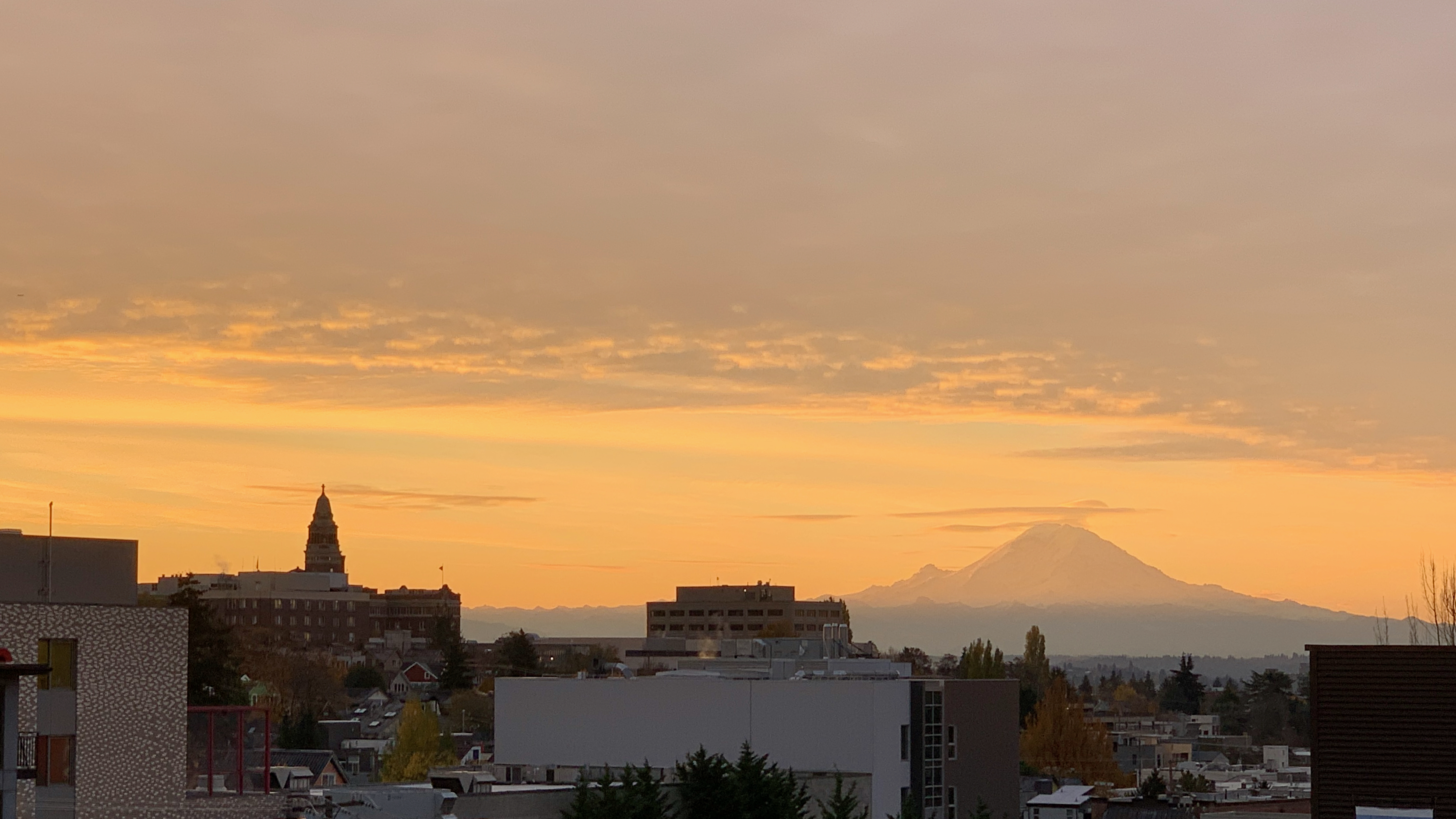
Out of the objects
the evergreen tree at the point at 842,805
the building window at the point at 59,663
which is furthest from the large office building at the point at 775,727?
the building window at the point at 59,663

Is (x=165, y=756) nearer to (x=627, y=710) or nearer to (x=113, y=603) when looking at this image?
(x=113, y=603)

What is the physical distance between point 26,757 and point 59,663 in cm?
257

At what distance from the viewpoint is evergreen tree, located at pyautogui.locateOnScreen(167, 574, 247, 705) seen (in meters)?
109

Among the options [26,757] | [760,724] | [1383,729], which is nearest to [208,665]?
[760,724]

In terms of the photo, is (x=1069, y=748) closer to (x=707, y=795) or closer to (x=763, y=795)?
(x=763, y=795)

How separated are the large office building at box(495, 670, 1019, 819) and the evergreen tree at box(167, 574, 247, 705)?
1384 inches

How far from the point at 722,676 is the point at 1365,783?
35845 millimetres

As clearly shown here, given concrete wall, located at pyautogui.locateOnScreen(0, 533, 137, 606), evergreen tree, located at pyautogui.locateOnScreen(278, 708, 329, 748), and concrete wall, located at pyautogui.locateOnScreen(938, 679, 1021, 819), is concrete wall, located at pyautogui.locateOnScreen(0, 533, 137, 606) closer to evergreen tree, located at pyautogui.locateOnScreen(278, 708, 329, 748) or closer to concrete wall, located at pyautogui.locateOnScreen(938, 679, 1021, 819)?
concrete wall, located at pyautogui.locateOnScreen(938, 679, 1021, 819)

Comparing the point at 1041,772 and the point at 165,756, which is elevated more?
the point at 165,756

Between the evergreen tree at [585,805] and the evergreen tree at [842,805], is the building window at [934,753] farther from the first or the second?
the evergreen tree at [585,805]

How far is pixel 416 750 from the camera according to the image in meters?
115

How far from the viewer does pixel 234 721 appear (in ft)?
357

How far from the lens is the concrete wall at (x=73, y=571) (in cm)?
3725

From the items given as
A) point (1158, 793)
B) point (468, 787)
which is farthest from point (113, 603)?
point (1158, 793)
